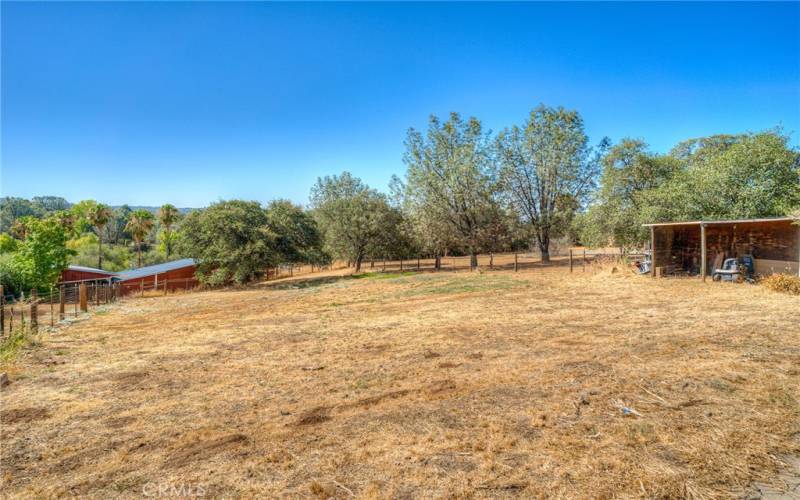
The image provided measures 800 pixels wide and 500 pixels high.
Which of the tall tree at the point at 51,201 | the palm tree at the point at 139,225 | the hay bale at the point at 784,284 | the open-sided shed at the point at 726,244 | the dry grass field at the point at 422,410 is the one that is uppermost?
the tall tree at the point at 51,201

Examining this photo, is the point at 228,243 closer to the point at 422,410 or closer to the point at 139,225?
the point at 422,410

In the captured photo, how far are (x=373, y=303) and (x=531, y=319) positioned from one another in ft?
19.4

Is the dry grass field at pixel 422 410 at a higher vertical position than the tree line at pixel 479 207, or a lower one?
lower

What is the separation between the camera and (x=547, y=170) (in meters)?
28.4

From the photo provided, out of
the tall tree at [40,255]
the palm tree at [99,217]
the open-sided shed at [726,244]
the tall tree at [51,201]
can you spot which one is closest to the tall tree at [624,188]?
the open-sided shed at [726,244]

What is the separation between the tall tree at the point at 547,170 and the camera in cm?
2841

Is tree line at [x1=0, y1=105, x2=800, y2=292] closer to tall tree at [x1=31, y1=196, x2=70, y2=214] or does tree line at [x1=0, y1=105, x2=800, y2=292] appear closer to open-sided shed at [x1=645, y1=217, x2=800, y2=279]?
open-sided shed at [x1=645, y1=217, x2=800, y2=279]

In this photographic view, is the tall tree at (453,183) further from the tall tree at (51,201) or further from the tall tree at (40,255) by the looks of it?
the tall tree at (51,201)

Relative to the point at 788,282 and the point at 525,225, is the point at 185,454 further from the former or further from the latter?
the point at 525,225

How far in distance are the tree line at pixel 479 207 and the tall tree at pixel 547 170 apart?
2.9 inches

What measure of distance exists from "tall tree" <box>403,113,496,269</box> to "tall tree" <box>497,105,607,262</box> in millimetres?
2015

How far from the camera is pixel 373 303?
13.8 metres

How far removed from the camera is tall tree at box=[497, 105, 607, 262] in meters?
28.4

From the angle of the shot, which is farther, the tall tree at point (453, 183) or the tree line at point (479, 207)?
the tall tree at point (453, 183)
